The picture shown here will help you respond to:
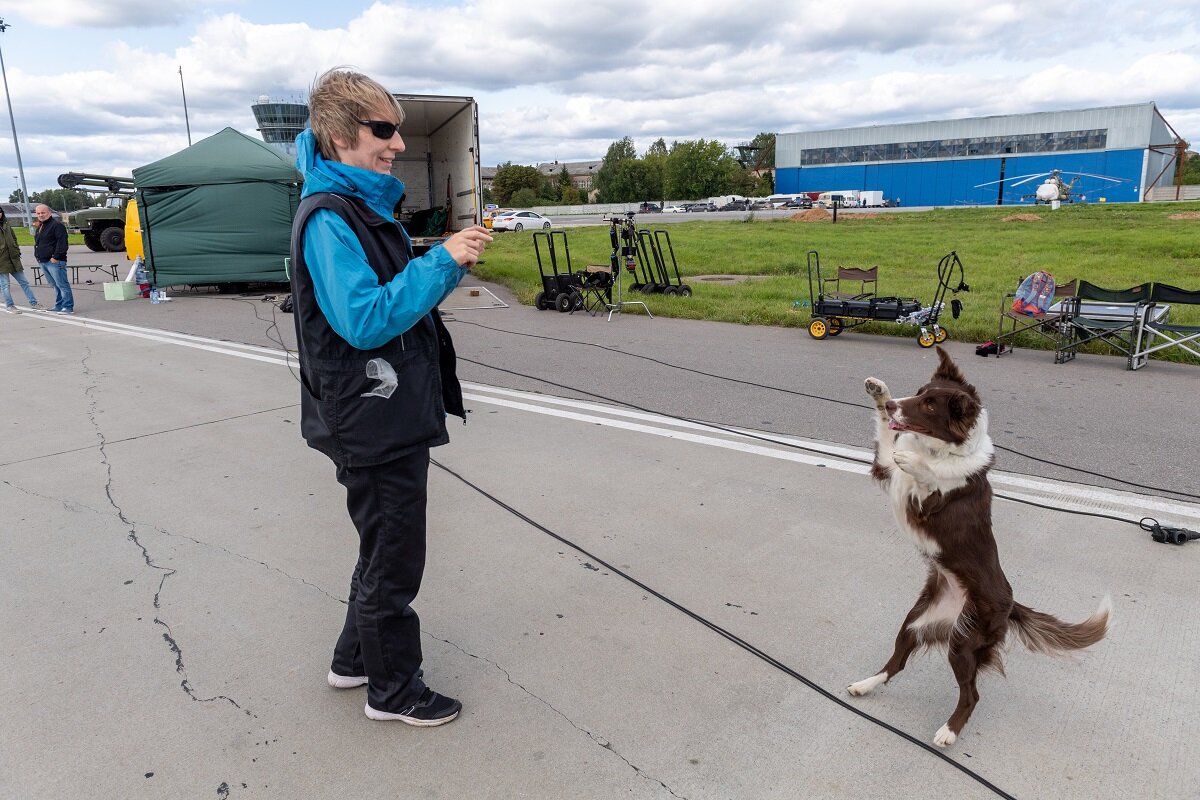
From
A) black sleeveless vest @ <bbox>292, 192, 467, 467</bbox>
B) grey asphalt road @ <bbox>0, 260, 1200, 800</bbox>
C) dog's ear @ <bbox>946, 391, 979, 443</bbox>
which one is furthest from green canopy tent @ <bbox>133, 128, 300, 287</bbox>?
dog's ear @ <bbox>946, 391, 979, 443</bbox>

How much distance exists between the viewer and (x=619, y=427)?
21.5ft

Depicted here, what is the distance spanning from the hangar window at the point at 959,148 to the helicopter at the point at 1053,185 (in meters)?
3.69

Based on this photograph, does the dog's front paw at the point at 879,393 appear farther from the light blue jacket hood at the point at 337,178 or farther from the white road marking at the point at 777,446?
the white road marking at the point at 777,446

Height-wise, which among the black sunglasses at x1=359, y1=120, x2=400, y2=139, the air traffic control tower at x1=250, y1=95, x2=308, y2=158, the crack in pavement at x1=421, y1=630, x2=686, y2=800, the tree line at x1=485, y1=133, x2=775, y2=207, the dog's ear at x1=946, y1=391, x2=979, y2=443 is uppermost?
the air traffic control tower at x1=250, y1=95, x2=308, y2=158

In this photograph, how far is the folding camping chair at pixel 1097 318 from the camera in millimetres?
8766

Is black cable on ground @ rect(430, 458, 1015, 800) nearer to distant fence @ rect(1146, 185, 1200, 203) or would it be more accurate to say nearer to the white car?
the white car

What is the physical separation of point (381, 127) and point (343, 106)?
4.9 inches

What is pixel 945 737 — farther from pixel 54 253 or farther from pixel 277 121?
pixel 277 121

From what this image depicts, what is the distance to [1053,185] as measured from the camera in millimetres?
56375

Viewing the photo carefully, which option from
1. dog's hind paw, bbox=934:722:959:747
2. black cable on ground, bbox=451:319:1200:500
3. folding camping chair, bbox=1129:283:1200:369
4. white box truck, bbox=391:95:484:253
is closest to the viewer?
dog's hind paw, bbox=934:722:959:747

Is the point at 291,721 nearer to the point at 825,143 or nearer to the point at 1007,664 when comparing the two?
the point at 1007,664

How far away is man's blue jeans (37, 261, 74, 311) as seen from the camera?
14.2 meters

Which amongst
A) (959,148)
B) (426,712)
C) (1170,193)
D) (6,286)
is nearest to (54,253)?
(6,286)

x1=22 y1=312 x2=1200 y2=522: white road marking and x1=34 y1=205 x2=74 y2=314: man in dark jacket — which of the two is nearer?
x1=22 y1=312 x2=1200 y2=522: white road marking
